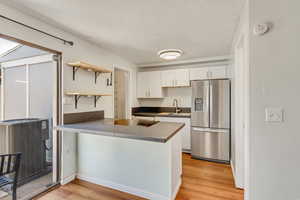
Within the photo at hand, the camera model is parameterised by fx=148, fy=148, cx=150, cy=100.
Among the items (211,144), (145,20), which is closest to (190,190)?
(211,144)

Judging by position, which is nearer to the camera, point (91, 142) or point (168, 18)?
point (168, 18)

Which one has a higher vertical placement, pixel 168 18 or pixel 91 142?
pixel 168 18

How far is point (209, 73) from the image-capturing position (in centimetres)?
356

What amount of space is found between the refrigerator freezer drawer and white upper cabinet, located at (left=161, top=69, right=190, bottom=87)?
122cm

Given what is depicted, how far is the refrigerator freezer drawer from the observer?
306 cm

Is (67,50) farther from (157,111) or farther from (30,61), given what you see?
(157,111)

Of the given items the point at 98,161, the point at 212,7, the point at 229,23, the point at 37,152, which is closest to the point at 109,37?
the point at 212,7

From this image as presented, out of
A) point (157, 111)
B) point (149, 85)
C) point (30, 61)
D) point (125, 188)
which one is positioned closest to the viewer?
point (125, 188)

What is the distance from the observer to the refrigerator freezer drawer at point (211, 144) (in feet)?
10.0
